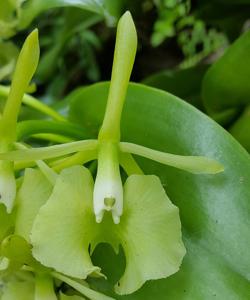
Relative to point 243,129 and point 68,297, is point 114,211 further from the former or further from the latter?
point 243,129

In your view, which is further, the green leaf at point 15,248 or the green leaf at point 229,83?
the green leaf at point 229,83

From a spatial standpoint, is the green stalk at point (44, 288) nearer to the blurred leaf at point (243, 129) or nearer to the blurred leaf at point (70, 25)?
the blurred leaf at point (243, 129)

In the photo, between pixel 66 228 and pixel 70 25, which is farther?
pixel 70 25

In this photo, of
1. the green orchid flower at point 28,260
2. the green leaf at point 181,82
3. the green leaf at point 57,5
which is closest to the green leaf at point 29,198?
the green orchid flower at point 28,260

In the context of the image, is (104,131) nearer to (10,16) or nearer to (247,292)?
(247,292)

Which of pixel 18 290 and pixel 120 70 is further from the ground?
pixel 120 70

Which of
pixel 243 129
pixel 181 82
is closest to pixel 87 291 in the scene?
pixel 243 129

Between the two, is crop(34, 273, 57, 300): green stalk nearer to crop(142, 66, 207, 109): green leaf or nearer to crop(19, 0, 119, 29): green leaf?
crop(19, 0, 119, 29): green leaf
